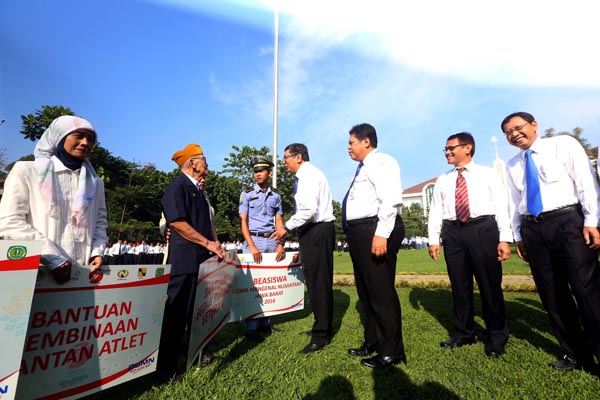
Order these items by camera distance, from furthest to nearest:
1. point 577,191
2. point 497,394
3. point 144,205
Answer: point 144,205 → point 577,191 → point 497,394

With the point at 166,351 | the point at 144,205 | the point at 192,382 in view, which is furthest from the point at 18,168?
the point at 144,205

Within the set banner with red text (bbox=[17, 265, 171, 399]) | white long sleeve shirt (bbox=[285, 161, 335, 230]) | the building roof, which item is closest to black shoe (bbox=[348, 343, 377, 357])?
white long sleeve shirt (bbox=[285, 161, 335, 230])

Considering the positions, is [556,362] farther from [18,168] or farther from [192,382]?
[18,168]

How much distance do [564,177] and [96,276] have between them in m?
3.71

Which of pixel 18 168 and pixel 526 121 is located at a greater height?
pixel 526 121

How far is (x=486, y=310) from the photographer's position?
129 inches

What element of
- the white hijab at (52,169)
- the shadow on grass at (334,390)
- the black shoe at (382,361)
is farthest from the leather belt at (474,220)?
the white hijab at (52,169)

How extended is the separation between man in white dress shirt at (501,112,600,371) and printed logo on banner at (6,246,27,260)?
Answer: 3.68 m

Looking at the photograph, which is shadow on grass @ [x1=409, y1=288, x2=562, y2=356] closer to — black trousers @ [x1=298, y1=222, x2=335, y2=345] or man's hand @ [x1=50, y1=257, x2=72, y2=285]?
black trousers @ [x1=298, y1=222, x2=335, y2=345]

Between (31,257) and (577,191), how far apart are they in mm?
3856

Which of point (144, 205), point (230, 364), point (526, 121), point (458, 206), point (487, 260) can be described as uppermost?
point (144, 205)

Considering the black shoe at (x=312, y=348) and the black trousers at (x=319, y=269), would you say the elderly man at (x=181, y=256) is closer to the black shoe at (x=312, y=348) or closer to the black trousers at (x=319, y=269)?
the black trousers at (x=319, y=269)

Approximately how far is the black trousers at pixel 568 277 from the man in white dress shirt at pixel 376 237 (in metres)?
1.23

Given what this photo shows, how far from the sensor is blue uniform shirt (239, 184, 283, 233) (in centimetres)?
446
